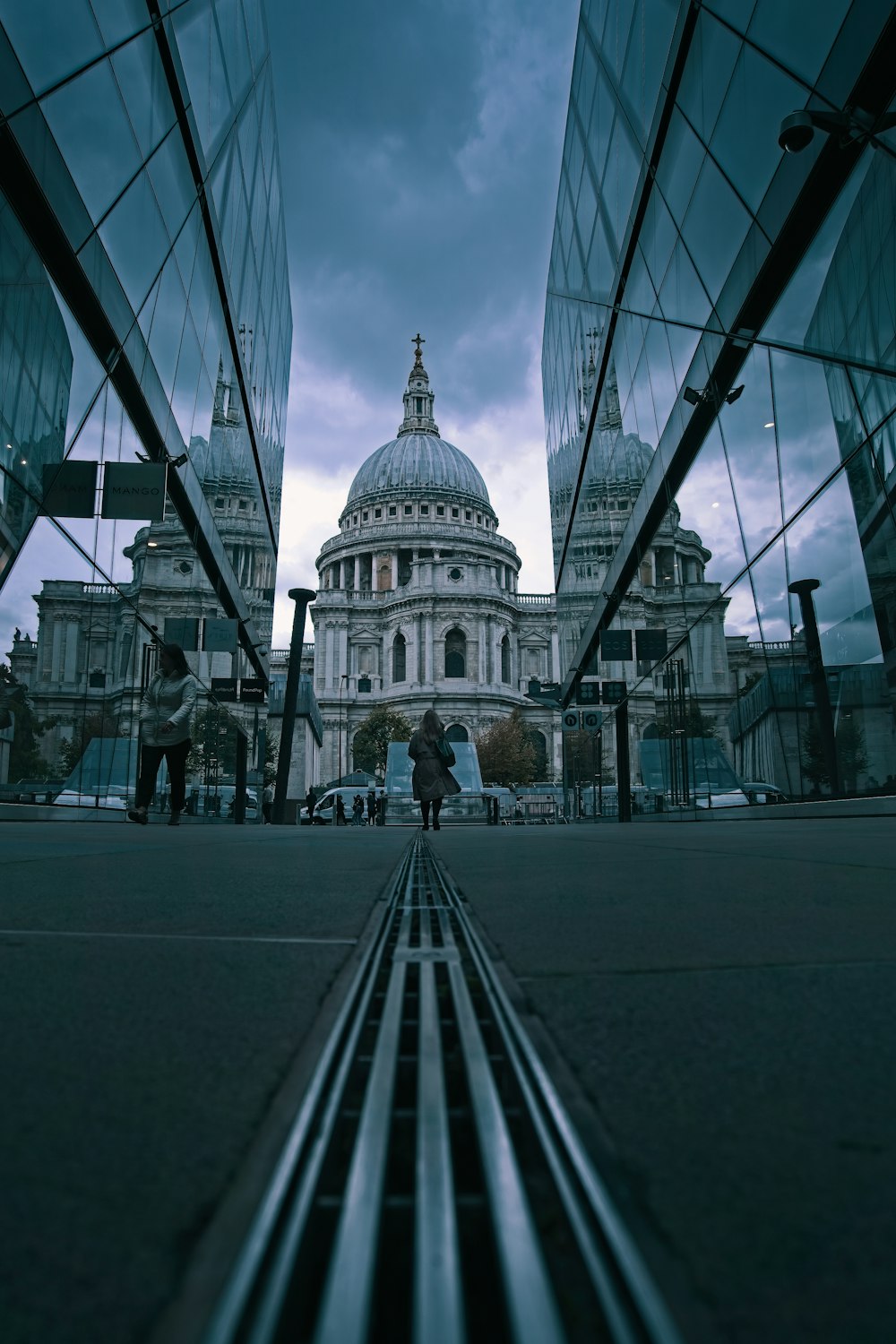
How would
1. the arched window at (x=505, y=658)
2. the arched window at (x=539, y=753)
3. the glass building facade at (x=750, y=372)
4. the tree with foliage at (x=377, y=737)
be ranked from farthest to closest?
the arched window at (x=505, y=658)
the arched window at (x=539, y=753)
the tree with foliage at (x=377, y=737)
the glass building facade at (x=750, y=372)

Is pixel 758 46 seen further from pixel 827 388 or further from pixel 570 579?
pixel 570 579

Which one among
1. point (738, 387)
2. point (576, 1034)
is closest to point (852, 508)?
point (738, 387)

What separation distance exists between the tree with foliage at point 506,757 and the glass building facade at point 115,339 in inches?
1890

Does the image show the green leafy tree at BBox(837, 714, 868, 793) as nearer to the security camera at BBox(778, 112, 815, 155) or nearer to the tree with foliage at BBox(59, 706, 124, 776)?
the security camera at BBox(778, 112, 815, 155)

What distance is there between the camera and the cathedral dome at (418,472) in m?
89.8

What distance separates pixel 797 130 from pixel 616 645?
11.4 meters

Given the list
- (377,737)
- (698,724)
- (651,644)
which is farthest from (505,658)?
(698,724)

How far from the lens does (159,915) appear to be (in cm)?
216

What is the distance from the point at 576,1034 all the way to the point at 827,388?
797 centimetres

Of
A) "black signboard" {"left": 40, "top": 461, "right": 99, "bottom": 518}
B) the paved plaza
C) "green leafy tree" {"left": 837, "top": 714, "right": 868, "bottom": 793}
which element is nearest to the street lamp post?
"black signboard" {"left": 40, "top": 461, "right": 99, "bottom": 518}

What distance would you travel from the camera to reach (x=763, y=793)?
33.3 ft

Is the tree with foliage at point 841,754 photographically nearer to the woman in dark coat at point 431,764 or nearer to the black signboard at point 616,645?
the woman in dark coat at point 431,764

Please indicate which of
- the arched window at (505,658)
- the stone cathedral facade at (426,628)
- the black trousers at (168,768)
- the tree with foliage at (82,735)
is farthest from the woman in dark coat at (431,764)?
the arched window at (505,658)

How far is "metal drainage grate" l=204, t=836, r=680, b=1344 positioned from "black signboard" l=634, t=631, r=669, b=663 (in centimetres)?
1389
